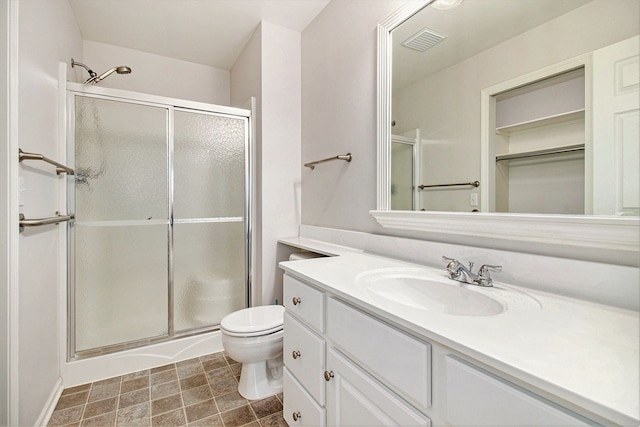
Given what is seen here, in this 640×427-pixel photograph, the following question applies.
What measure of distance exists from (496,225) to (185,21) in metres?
2.62

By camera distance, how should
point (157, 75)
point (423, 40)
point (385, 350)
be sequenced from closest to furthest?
point (385, 350) < point (423, 40) < point (157, 75)

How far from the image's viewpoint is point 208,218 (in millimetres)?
2236

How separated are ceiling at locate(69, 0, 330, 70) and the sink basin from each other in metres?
1.95

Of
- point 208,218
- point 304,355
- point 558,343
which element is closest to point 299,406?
point 304,355

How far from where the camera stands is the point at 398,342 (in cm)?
75

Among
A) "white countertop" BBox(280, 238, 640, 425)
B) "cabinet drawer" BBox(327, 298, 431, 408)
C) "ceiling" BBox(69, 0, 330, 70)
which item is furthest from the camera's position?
"ceiling" BBox(69, 0, 330, 70)

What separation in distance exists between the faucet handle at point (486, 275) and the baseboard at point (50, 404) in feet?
6.72

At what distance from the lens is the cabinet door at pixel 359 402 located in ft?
2.43

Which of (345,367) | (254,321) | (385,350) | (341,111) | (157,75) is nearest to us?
(385,350)

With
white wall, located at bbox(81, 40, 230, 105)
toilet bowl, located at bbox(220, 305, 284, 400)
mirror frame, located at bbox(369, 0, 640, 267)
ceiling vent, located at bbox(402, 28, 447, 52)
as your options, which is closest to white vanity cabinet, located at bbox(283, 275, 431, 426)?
toilet bowl, located at bbox(220, 305, 284, 400)

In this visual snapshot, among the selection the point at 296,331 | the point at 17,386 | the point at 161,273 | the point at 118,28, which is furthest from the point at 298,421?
the point at 118,28

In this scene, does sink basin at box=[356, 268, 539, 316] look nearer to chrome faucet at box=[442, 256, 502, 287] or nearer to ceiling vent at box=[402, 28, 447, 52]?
chrome faucet at box=[442, 256, 502, 287]

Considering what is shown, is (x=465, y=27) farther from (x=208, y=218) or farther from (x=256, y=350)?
(x=208, y=218)

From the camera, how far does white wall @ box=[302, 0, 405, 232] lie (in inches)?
66.7
